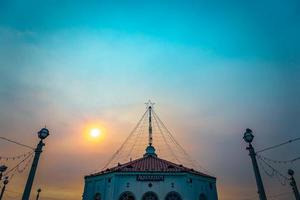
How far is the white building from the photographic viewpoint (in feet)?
94.1

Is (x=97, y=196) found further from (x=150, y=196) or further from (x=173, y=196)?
(x=173, y=196)

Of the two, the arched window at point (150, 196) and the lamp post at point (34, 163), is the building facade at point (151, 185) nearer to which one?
the arched window at point (150, 196)

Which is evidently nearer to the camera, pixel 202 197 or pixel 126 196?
pixel 126 196

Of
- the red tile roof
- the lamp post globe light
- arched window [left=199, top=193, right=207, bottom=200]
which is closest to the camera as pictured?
the lamp post globe light

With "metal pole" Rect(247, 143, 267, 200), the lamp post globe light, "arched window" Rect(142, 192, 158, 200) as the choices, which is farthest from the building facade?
the lamp post globe light

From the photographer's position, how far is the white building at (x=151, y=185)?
28.7m

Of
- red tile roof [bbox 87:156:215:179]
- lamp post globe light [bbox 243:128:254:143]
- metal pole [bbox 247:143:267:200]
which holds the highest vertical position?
red tile roof [bbox 87:156:215:179]

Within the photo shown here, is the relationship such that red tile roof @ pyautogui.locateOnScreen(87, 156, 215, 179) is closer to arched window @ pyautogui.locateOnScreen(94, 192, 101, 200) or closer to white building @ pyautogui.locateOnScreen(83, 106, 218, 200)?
white building @ pyautogui.locateOnScreen(83, 106, 218, 200)

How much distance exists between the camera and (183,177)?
97.2 ft

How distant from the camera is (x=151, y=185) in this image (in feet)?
95.7

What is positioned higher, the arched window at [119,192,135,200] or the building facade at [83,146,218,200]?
the building facade at [83,146,218,200]

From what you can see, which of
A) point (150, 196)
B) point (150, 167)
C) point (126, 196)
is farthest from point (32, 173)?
point (150, 167)

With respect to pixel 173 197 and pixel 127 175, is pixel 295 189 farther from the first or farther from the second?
pixel 127 175

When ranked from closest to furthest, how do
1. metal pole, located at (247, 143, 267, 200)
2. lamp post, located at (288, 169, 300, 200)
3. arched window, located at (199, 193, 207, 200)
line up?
metal pole, located at (247, 143, 267, 200) < lamp post, located at (288, 169, 300, 200) < arched window, located at (199, 193, 207, 200)
